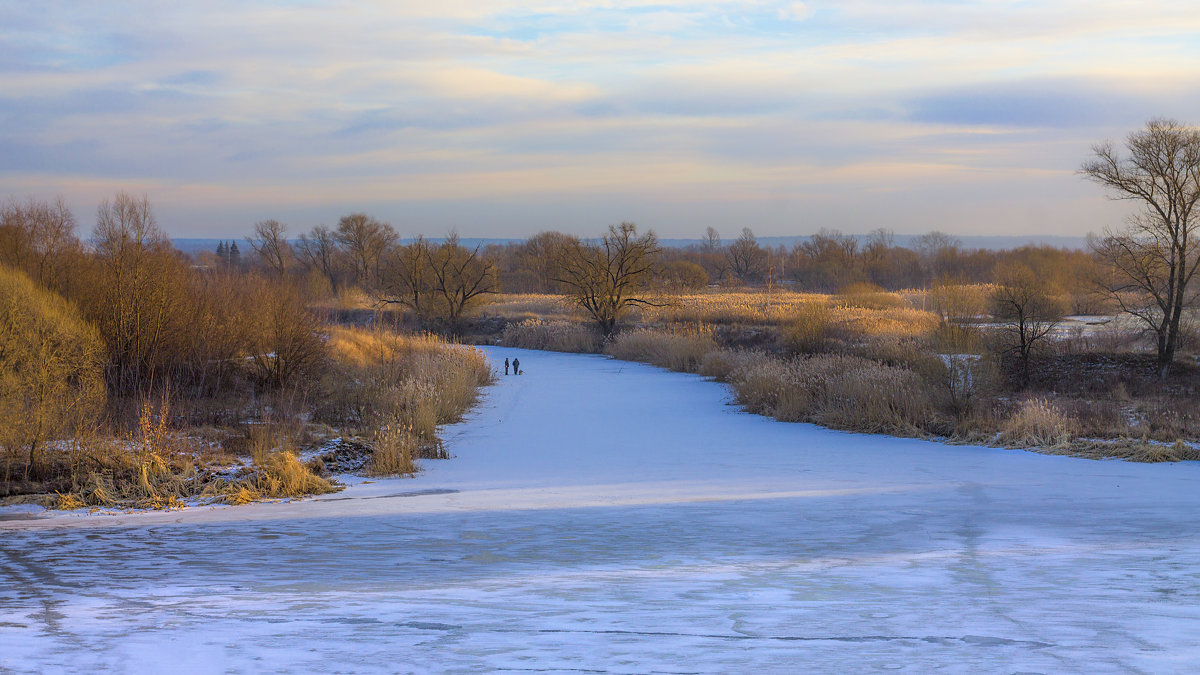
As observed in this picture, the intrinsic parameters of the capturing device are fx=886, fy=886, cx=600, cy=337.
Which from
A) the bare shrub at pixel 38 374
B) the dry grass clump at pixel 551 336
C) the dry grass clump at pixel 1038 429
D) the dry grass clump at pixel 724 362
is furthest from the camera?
the dry grass clump at pixel 551 336

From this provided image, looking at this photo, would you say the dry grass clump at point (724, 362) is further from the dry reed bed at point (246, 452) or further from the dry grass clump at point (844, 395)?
the dry reed bed at point (246, 452)

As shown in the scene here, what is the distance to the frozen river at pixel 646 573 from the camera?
485cm

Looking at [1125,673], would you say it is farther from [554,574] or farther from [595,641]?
[554,574]

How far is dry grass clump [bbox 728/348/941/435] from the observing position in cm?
1520

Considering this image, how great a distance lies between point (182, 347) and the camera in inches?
607

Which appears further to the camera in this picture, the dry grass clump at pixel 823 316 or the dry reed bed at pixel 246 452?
the dry grass clump at pixel 823 316

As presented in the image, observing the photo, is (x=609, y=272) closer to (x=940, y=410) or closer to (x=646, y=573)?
(x=940, y=410)

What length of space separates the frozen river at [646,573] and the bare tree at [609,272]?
24.8 m

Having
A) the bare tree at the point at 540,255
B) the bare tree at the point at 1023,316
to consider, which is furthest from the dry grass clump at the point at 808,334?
the bare tree at the point at 540,255

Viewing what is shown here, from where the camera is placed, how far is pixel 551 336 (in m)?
37.0

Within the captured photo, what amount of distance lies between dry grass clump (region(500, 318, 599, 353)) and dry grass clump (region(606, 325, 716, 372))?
1502 millimetres

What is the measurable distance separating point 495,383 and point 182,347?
9126 millimetres

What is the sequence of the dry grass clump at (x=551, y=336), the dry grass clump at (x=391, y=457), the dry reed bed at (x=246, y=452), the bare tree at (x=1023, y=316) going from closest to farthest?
the dry reed bed at (x=246, y=452) → the dry grass clump at (x=391, y=457) → the bare tree at (x=1023, y=316) → the dry grass clump at (x=551, y=336)

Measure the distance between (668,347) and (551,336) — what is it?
31.4ft
